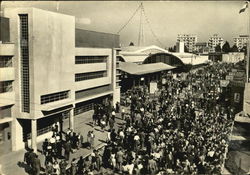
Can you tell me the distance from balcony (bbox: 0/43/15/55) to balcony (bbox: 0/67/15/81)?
100 cm

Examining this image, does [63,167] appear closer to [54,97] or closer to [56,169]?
[56,169]

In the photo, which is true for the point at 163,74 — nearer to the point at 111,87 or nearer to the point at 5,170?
the point at 111,87

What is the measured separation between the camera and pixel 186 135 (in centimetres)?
1984

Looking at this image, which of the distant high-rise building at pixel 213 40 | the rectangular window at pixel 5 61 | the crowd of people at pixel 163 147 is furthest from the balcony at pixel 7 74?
the distant high-rise building at pixel 213 40

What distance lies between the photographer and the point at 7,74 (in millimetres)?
19375

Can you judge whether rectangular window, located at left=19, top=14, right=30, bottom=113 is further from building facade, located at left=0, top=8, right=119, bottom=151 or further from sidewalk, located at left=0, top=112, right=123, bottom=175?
sidewalk, located at left=0, top=112, right=123, bottom=175

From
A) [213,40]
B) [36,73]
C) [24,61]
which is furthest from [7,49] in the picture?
[213,40]

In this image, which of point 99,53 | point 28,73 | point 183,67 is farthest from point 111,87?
point 183,67

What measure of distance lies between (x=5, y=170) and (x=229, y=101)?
86.1ft

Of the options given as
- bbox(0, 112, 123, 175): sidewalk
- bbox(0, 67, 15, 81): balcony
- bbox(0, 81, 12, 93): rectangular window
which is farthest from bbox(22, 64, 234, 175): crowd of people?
bbox(0, 67, 15, 81): balcony

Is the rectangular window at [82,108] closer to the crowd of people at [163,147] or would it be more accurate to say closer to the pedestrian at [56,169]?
the crowd of people at [163,147]

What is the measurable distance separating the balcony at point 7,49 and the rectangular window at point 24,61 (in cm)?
59

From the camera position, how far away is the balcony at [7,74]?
18728 millimetres

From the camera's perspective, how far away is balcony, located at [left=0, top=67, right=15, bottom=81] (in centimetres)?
1873
